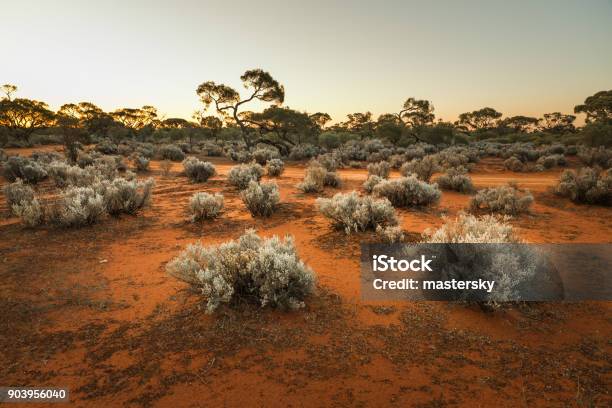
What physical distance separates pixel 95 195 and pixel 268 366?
7378 millimetres

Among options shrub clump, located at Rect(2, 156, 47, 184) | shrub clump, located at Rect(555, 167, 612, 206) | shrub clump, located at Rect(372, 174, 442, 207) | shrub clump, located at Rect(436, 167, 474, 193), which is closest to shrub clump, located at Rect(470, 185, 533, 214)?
shrub clump, located at Rect(372, 174, 442, 207)

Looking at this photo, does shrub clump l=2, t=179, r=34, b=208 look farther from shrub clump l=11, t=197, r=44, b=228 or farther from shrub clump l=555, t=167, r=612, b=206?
shrub clump l=555, t=167, r=612, b=206

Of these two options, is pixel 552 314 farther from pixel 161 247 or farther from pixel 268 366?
pixel 161 247

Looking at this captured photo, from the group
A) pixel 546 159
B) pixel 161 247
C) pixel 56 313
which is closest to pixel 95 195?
pixel 161 247

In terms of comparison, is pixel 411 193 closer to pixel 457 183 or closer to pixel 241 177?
pixel 457 183

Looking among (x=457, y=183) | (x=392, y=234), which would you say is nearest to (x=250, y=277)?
(x=392, y=234)

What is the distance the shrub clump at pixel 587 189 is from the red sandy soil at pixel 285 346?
7.09 meters

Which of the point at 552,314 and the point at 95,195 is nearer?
the point at 552,314

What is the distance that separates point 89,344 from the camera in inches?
136

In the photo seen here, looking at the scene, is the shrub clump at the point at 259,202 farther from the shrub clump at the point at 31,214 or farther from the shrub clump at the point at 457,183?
the shrub clump at the point at 457,183

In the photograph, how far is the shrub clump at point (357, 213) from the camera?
672 centimetres

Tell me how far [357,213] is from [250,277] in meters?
3.08

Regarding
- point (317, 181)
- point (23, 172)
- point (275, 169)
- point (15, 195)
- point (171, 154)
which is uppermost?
point (171, 154)

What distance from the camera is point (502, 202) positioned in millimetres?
8750
